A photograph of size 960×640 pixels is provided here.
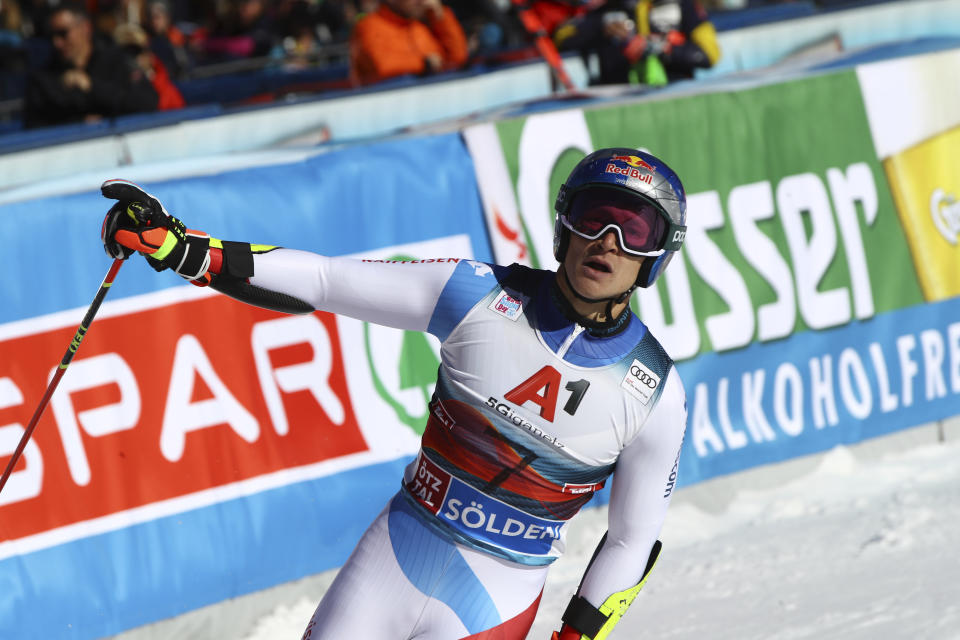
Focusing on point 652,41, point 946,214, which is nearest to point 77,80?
point 652,41

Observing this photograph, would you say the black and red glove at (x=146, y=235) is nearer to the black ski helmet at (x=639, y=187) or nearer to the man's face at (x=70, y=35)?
the black ski helmet at (x=639, y=187)

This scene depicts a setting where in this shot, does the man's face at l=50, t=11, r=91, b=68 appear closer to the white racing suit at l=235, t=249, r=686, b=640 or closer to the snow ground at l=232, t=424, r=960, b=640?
the snow ground at l=232, t=424, r=960, b=640

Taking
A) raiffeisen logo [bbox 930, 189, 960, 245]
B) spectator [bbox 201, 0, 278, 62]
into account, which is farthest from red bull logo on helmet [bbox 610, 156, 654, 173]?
spectator [bbox 201, 0, 278, 62]

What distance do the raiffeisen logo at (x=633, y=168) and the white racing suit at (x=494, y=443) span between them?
0.41 metres

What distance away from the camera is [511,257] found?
6543 millimetres

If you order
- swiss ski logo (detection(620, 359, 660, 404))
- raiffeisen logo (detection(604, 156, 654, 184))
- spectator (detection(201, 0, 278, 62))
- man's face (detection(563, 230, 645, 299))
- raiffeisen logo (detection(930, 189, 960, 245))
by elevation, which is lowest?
raiffeisen logo (detection(930, 189, 960, 245))

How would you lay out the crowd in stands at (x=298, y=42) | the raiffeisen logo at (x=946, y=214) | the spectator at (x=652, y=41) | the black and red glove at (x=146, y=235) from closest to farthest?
the black and red glove at (x=146, y=235), the raiffeisen logo at (x=946, y=214), the crowd in stands at (x=298, y=42), the spectator at (x=652, y=41)

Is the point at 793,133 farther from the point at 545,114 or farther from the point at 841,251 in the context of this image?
the point at 545,114

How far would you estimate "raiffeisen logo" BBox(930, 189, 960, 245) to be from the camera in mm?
8039

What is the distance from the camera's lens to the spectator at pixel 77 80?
8.54 meters

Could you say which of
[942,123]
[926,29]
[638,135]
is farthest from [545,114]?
[926,29]

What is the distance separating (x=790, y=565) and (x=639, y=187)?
3.30 m

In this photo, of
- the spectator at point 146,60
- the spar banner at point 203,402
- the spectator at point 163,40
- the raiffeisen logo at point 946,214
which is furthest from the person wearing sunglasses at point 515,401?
the spectator at point 163,40

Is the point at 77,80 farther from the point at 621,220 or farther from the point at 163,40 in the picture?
the point at 621,220
